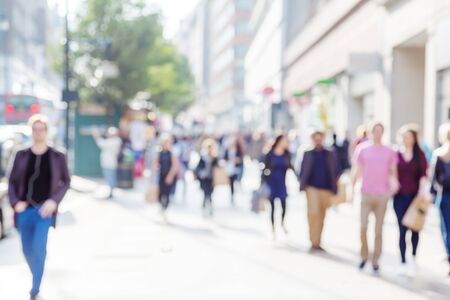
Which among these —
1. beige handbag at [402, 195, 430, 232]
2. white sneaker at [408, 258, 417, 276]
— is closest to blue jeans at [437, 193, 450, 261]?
beige handbag at [402, 195, 430, 232]

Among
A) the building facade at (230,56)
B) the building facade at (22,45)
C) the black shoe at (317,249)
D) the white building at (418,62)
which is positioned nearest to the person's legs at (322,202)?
the black shoe at (317,249)

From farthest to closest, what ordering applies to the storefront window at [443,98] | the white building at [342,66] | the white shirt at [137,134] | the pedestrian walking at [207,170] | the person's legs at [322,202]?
the white shirt at [137,134]
the white building at [342,66]
the storefront window at [443,98]
the pedestrian walking at [207,170]
the person's legs at [322,202]

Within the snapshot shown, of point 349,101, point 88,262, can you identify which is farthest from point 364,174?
point 349,101

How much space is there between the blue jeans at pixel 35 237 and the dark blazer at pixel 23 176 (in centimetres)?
18

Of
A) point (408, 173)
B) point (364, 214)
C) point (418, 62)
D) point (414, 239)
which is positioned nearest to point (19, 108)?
point (418, 62)

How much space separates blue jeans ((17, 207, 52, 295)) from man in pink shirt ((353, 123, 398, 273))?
3723 mm

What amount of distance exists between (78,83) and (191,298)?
1211 inches

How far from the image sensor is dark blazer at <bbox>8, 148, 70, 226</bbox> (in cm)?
719

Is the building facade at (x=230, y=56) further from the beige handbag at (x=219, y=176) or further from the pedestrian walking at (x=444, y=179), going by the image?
the pedestrian walking at (x=444, y=179)

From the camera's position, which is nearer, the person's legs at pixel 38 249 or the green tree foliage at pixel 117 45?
the person's legs at pixel 38 249

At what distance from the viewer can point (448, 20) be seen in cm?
1711

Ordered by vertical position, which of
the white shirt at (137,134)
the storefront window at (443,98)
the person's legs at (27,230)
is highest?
the storefront window at (443,98)

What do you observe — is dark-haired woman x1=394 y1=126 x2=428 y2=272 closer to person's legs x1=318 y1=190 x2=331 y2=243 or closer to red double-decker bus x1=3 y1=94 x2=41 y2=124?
person's legs x1=318 y1=190 x2=331 y2=243

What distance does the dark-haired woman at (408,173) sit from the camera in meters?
9.02
